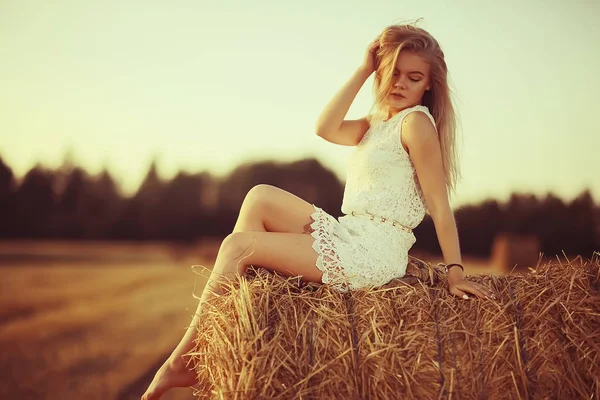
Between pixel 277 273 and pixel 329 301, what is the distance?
0.27m

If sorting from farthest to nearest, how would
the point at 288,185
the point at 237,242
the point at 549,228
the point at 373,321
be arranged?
1. the point at 288,185
2. the point at 549,228
3. the point at 237,242
4. the point at 373,321

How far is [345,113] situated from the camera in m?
2.60

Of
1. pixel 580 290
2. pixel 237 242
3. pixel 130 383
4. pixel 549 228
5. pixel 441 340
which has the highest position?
pixel 237 242

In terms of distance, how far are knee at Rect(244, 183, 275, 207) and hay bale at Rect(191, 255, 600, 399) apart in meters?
0.38

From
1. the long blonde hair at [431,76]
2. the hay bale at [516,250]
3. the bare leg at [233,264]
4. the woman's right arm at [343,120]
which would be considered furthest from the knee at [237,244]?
the hay bale at [516,250]

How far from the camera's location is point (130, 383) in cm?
638

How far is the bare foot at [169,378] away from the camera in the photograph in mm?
2033

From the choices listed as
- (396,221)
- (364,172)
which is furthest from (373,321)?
(364,172)

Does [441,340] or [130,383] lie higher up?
[441,340]

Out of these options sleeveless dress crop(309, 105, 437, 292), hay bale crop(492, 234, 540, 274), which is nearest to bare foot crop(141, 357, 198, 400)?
sleeveless dress crop(309, 105, 437, 292)

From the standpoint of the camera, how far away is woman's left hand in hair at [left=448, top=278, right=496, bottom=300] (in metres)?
2.06

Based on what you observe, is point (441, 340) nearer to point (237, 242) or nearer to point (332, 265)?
point (332, 265)

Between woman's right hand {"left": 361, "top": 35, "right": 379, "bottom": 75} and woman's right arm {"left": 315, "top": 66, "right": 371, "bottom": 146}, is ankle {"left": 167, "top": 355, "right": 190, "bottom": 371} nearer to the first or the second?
woman's right arm {"left": 315, "top": 66, "right": 371, "bottom": 146}

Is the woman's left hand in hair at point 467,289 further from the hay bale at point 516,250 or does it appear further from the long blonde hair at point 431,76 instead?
the hay bale at point 516,250
